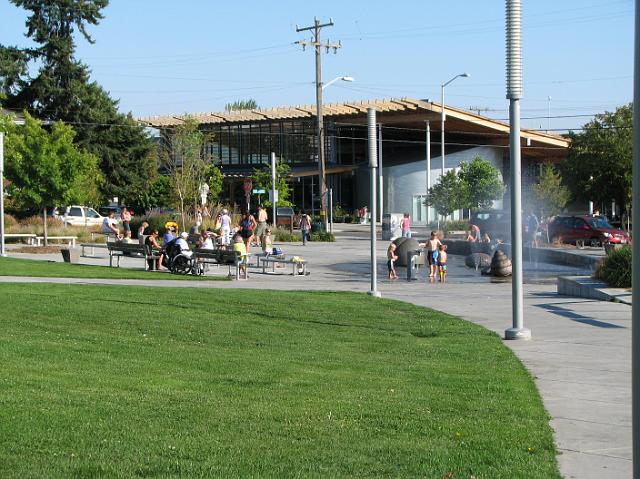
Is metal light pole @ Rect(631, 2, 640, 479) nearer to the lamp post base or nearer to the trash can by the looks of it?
the lamp post base

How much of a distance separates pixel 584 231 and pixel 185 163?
83.7 ft

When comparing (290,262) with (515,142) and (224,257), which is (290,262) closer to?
(224,257)

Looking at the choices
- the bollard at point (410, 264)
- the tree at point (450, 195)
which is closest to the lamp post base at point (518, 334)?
the bollard at point (410, 264)

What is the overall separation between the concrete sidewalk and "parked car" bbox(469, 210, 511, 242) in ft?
48.0

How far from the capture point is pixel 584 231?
4272 cm

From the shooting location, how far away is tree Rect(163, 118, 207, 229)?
54875 millimetres

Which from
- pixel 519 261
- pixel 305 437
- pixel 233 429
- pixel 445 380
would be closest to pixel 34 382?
pixel 233 429

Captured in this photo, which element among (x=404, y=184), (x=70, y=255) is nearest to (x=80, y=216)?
(x=70, y=255)

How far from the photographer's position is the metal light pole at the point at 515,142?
12484mm

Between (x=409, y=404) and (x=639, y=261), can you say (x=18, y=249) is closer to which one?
(x=409, y=404)

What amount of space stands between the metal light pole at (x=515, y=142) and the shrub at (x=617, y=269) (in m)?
7.12

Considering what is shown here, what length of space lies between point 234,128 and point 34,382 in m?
75.2

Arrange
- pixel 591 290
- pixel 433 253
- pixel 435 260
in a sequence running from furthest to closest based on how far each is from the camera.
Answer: pixel 433 253 < pixel 435 260 < pixel 591 290

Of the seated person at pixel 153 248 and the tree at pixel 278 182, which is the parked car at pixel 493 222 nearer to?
the tree at pixel 278 182
